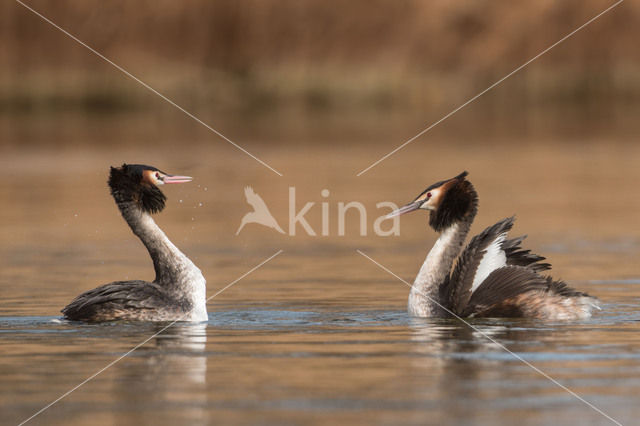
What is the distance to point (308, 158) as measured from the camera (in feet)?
108

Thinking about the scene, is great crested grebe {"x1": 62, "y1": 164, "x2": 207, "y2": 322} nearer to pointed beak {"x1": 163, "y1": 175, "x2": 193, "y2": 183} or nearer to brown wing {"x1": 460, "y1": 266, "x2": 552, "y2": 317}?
pointed beak {"x1": 163, "y1": 175, "x2": 193, "y2": 183}

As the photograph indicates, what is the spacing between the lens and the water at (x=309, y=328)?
→ 30.4 ft

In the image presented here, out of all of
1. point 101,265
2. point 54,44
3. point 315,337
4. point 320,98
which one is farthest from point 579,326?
point 54,44

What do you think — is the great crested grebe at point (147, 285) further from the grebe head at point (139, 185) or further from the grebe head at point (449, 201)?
the grebe head at point (449, 201)

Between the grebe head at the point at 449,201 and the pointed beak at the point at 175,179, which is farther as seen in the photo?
the grebe head at the point at 449,201

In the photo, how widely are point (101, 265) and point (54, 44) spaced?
60.5m

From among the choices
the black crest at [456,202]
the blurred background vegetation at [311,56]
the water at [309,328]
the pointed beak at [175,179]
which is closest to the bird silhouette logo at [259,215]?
the water at [309,328]

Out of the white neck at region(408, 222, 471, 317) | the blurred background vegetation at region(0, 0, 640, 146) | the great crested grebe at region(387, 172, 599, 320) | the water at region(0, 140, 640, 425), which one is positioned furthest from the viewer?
the blurred background vegetation at region(0, 0, 640, 146)

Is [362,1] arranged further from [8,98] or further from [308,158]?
[308,158]

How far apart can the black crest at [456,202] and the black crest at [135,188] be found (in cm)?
258

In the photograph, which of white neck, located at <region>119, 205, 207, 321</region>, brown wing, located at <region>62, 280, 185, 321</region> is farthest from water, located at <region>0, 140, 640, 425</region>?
white neck, located at <region>119, 205, 207, 321</region>

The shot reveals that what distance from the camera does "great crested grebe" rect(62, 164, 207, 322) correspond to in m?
12.7

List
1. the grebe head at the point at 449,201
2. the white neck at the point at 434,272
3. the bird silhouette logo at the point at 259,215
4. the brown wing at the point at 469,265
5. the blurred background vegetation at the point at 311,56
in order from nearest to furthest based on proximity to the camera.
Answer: the brown wing at the point at 469,265, the white neck at the point at 434,272, the grebe head at the point at 449,201, the bird silhouette logo at the point at 259,215, the blurred background vegetation at the point at 311,56

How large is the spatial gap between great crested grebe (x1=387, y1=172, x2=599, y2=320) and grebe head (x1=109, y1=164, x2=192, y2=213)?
2227 millimetres
